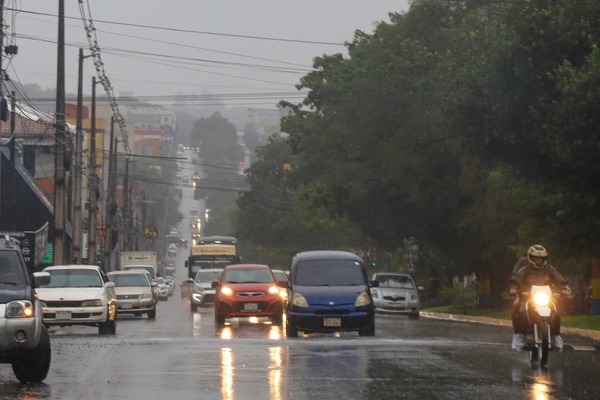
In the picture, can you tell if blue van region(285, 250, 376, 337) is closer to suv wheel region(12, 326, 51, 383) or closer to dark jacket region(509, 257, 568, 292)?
dark jacket region(509, 257, 568, 292)

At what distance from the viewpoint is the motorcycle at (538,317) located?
1794 centimetres

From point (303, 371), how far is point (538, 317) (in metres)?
3.54

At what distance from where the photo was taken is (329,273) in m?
27.9

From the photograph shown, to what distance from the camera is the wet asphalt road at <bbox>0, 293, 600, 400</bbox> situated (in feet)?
46.7

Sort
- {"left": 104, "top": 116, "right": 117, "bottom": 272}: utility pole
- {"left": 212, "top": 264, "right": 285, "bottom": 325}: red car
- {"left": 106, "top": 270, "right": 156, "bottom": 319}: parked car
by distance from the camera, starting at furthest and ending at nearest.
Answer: {"left": 104, "top": 116, "right": 117, "bottom": 272}: utility pole
{"left": 106, "top": 270, "right": 156, "bottom": 319}: parked car
{"left": 212, "top": 264, "right": 285, "bottom": 325}: red car

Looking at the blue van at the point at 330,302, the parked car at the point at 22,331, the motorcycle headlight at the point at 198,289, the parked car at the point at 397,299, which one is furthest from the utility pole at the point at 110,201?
the parked car at the point at 22,331

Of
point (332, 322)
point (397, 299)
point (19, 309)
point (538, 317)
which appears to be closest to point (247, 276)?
point (332, 322)

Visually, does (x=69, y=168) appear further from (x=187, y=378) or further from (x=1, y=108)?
(x=187, y=378)

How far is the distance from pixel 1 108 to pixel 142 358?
21488 mm

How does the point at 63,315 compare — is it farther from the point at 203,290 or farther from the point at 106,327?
the point at 203,290

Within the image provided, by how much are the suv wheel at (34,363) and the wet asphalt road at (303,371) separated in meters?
0.19

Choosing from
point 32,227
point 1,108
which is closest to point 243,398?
point 1,108

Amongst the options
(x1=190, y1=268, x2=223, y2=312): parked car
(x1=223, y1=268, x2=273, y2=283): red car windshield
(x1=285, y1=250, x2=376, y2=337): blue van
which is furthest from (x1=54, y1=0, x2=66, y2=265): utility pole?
(x1=285, y1=250, x2=376, y2=337): blue van

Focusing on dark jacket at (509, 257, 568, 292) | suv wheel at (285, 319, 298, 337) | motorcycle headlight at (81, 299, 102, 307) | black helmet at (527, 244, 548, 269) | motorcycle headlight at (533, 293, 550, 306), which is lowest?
suv wheel at (285, 319, 298, 337)
